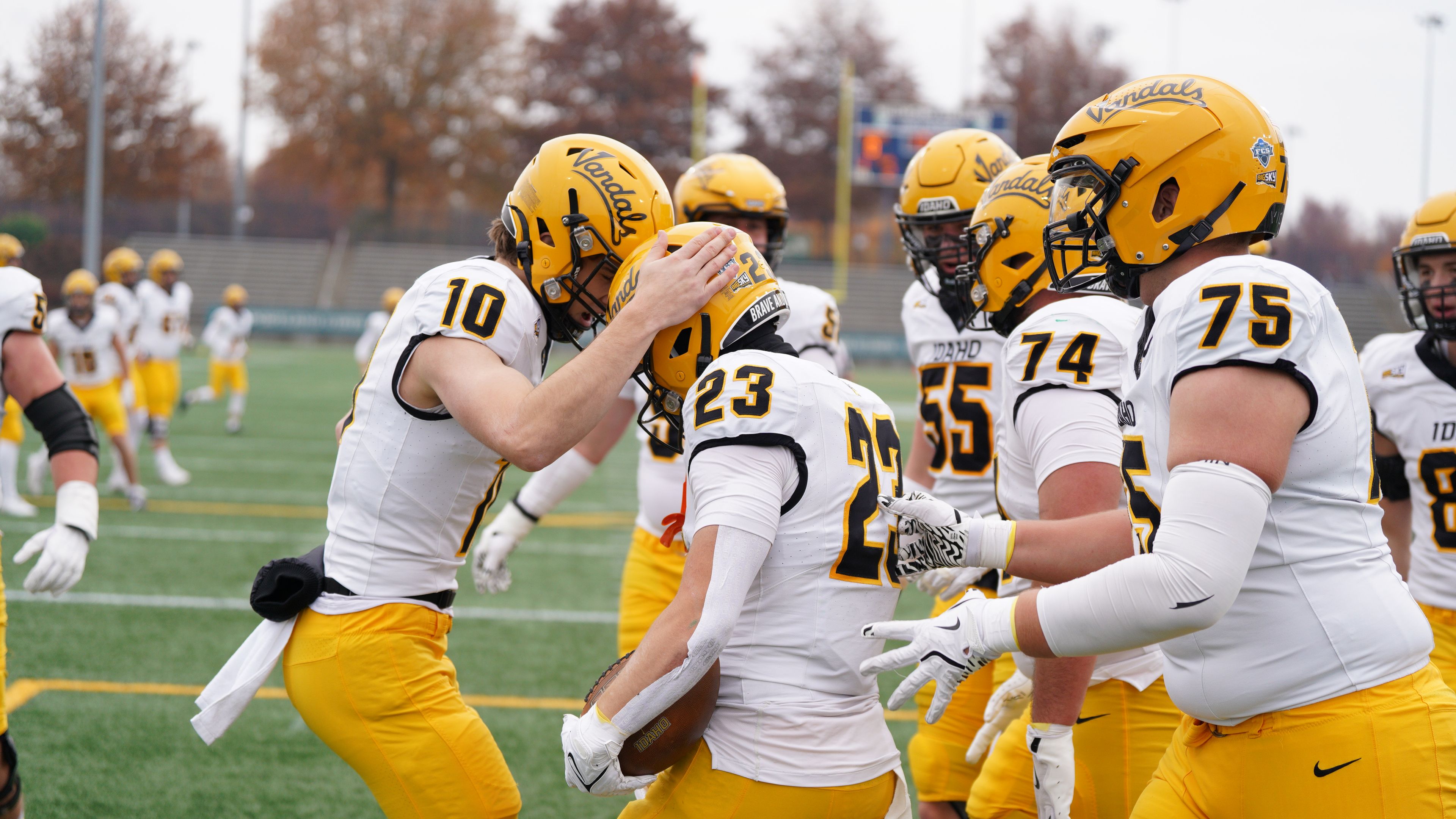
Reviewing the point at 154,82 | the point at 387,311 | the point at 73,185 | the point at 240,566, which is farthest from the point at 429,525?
the point at 154,82

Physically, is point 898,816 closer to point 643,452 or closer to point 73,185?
point 643,452

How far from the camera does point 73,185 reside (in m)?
34.1

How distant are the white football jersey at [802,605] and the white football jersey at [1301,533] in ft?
2.08

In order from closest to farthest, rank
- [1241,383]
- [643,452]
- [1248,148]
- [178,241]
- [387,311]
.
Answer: [1241,383] → [1248,148] → [643,452] → [387,311] → [178,241]

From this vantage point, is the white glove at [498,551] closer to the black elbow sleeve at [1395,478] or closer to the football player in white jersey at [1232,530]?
the football player in white jersey at [1232,530]

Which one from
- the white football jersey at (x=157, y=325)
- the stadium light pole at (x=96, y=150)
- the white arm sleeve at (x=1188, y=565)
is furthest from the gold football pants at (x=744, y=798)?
the stadium light pole at (x=96, y=150)

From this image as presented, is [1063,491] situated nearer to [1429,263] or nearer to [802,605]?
[802,605]

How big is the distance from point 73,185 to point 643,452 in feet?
117

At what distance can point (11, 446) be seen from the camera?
1014cm

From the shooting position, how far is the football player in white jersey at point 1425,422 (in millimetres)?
3820

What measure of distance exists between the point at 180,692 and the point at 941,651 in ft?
16.2

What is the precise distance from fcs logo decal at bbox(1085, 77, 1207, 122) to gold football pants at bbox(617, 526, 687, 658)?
7.87ft

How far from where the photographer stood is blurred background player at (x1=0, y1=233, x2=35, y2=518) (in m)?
9.55

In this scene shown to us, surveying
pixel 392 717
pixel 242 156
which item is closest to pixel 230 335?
pixel 392 717
